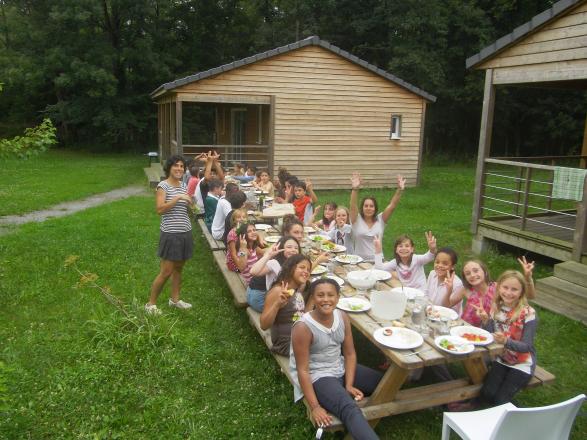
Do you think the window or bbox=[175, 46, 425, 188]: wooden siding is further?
the window

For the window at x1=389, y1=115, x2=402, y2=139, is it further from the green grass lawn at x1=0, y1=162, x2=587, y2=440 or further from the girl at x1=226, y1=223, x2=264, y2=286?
the girl at x1=226, y1=223, x2=264, y2=286

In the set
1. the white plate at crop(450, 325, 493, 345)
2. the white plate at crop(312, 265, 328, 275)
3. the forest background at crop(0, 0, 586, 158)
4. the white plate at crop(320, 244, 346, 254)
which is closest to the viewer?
the white plate at crop(450, 325, 493, 345)

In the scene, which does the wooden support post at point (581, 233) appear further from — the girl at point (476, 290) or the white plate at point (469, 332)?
the white plate at point (469, 332)

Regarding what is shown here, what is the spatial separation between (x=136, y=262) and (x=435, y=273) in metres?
4.75

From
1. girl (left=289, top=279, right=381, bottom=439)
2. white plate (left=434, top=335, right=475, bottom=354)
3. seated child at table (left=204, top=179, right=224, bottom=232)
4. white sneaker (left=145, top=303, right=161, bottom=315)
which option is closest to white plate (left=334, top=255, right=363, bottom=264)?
girl (left=289, top=279, right=381, bottom=439)

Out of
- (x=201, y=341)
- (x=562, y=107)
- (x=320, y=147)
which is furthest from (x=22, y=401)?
(x=562, y=107)

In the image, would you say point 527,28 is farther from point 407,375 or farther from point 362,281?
point 407,375

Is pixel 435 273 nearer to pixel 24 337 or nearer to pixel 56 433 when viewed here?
pixel 56 433

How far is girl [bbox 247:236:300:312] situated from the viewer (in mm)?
4598

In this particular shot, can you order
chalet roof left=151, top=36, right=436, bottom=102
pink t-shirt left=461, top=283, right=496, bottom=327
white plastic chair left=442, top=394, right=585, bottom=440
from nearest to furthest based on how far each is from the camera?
white plastic chair left=442, top=394, right=585, bottom=440, pink t-shirt left=461, top=283, right=496, bottom=327, chalet roof left=151, top=36, right=436, bottom=102

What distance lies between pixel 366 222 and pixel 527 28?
13.5ft

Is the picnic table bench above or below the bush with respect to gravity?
below

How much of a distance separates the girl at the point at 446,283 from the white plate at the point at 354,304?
0.70 m

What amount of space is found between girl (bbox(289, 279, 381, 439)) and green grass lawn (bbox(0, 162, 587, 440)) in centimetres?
44
